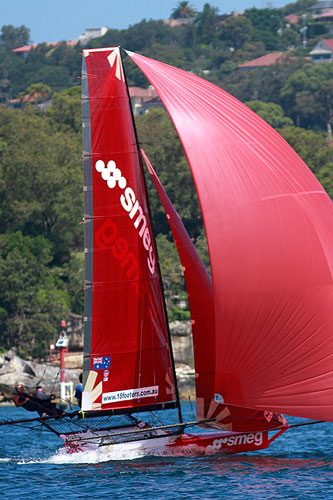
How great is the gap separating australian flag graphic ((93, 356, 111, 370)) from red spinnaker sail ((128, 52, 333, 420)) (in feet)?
7.54

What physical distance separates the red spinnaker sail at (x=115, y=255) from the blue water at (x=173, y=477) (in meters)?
1.27

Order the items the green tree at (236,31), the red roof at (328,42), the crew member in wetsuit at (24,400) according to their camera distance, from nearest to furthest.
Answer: the crew member in wetsuit at (24,400), the red roof at (328,42), the green tree at (236,31)

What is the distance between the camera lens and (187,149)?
54.9 feet

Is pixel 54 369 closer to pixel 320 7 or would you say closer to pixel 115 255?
pixel 115 255

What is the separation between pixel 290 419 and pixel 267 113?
76803 mm

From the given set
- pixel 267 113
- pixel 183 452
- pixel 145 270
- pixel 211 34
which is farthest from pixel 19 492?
pixel 211 34

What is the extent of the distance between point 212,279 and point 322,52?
135 meters

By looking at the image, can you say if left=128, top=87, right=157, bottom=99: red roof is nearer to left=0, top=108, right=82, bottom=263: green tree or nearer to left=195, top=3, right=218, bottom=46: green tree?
left=195, top=3, right=218, bottom=46: green tree

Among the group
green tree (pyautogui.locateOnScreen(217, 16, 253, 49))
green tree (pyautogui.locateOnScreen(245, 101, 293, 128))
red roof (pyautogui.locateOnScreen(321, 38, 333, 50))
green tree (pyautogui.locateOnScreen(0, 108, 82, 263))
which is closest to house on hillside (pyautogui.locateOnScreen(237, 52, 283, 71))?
red roof (pyautogui.locateOnScreen(321, 38, 333, 50))

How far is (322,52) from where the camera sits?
14675cm

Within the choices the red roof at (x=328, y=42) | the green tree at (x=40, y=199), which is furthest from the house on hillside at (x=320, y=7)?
the green tree at (x=40, y=199)

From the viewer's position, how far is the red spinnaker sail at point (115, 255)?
17953 millimetres

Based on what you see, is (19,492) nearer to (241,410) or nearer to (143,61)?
(241,410)

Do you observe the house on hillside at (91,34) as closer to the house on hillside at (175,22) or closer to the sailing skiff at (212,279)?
the house on hillside at (175,22)
